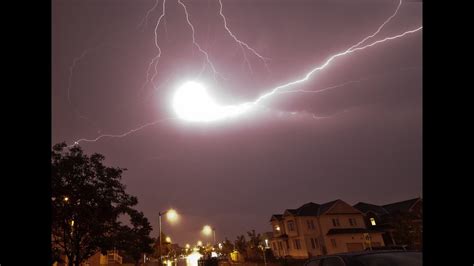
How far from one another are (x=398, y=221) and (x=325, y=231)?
41.6 ft

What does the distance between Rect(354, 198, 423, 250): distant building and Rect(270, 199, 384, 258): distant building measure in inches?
82.3

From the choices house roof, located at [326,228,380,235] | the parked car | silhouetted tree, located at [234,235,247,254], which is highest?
the parked car

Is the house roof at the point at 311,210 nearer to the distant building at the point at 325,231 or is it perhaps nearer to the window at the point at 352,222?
the distant building at the point at 325,231

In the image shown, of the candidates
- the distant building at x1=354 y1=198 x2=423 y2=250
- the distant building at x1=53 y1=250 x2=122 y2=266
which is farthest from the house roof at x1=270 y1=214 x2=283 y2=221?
the distant building at x1=53 y1=250 x2=122 y2=266

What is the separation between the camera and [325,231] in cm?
4897

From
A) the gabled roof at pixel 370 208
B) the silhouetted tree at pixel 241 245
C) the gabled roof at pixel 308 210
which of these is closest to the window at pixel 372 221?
the gabled roof at pixel 370 208

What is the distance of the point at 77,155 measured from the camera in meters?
17.4

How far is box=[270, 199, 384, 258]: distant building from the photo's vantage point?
4738 cm

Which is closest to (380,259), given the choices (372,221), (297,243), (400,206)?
(297,243)

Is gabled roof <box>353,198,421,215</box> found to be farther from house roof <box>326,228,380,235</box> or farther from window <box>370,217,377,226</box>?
house roof <box>326,228,380,235</box>
